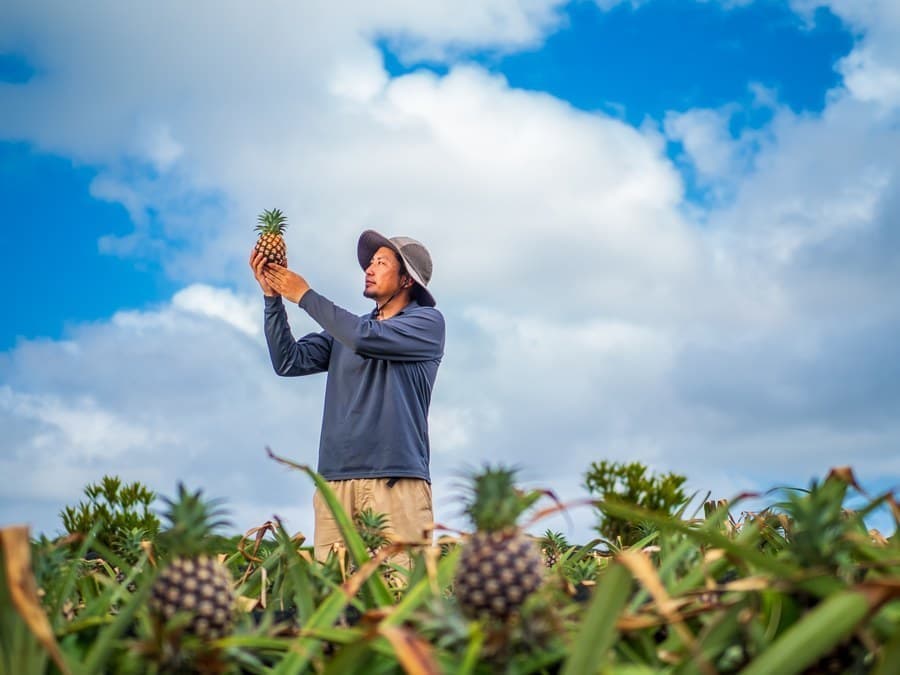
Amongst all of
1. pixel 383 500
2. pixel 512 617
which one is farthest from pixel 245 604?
pixel 383 500

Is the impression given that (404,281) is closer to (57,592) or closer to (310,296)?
(310,296)

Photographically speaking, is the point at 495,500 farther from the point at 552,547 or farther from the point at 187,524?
the point at 552,547

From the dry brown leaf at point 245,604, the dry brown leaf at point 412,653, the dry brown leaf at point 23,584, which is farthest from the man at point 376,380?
the dry brown leaf at point 412,653

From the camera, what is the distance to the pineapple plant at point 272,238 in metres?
6.25

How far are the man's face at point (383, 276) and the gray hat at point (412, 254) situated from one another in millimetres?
85

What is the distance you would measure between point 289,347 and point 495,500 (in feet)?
18.5

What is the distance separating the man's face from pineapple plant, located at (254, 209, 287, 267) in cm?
72

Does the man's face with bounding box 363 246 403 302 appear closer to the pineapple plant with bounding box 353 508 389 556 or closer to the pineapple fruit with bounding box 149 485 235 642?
the pineapple plant with bounding box 353 508 389 556

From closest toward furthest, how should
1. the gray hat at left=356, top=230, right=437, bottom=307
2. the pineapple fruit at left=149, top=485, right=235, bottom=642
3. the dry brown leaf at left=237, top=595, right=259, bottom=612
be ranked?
the pineapple fruit at left=149, top=485, right=235, bottom=642
the dry brown leaf at left=237, top=595, right=259, bottom=612
the gray hat at left=356, top=230, right=437, bottom=307

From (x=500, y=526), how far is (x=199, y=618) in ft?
1.67

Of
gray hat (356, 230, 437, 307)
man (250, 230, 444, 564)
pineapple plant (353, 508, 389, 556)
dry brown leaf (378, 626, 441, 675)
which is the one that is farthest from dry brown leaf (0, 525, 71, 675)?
gray hat (356, 230, 437, 307)

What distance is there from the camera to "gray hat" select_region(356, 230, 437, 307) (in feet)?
21.9

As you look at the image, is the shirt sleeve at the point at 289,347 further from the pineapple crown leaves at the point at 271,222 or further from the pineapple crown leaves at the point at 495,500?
the pineapple crown leaves at the point at 495,500

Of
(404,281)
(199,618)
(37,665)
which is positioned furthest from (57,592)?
(404,281)
